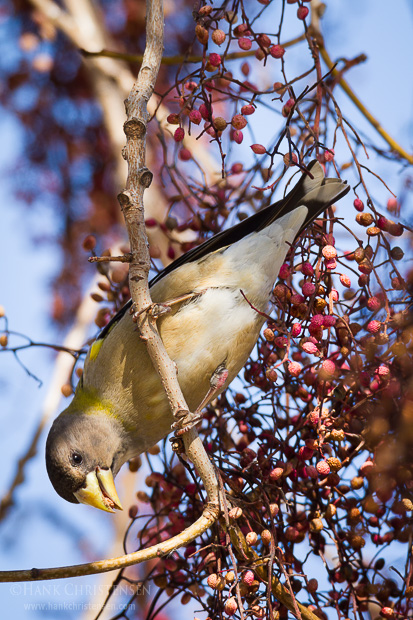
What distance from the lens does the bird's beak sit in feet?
9.68

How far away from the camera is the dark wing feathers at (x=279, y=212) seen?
300cm

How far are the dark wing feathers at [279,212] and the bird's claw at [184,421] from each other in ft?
2.55

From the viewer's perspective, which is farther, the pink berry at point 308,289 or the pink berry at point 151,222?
the pink berry at point 151,222

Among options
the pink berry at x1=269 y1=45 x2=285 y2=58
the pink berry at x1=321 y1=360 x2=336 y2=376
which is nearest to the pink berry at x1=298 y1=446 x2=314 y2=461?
the pink berry at x1=321 y1=360 x2=336 y2=376

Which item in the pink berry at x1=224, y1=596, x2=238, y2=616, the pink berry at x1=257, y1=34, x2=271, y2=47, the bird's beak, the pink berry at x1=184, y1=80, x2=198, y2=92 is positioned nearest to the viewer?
the pink berry at x1=224, y1=596, x2=238, y2=616

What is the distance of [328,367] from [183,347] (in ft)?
2.81

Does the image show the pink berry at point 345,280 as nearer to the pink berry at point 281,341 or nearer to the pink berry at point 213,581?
the pink berry at point 281,341

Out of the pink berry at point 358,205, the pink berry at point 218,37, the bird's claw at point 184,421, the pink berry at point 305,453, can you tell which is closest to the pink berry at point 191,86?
the pink berry at point 218,37

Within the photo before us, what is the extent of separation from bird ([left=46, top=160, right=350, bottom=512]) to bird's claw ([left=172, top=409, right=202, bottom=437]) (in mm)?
352

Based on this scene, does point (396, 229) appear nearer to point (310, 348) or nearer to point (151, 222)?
point (310, 348)

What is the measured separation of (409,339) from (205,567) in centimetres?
124

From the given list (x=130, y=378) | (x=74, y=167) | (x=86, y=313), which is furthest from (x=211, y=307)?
(x=74, y=167)

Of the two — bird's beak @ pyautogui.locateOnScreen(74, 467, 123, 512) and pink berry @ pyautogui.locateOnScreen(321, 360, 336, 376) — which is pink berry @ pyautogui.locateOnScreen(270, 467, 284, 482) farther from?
bird's beak @ pyautogui.locateOnScreen(74, 467, 123, 512)

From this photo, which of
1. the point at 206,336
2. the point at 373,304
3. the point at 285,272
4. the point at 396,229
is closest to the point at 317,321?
the point at 373,304
